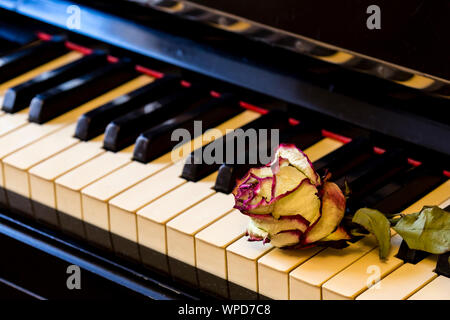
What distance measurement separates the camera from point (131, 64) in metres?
2.31

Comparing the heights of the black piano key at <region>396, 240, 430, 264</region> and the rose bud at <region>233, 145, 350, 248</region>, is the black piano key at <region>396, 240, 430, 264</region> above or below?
below

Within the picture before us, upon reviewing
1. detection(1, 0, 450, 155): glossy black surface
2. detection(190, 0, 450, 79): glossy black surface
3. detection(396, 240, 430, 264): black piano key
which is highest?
detection(190, 0, 450, 79): glossy black surface

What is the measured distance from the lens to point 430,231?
1.54 metres

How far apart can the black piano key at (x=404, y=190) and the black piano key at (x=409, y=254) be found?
0.44 feet

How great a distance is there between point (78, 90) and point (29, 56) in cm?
26

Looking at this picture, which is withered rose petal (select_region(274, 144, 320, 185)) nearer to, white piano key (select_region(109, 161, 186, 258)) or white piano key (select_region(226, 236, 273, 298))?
white piano key (select_region(226, 236, 273, 298))

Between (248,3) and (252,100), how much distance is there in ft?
0.75

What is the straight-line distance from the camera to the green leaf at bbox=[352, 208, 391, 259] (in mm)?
1554

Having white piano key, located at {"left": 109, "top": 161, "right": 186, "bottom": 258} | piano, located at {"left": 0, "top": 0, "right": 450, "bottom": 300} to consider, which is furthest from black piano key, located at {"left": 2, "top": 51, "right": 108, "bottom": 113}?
white piano key, located at {"left": 109, "top": 161, "right": 186, "bottom": 258}

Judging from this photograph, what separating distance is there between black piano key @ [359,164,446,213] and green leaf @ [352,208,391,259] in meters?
0.15

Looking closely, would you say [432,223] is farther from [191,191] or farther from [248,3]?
[248,3]
